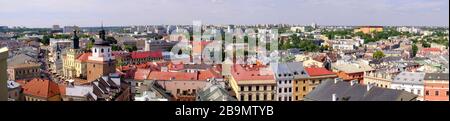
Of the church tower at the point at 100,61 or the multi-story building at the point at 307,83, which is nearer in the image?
the multi-story building at the point at 307,83

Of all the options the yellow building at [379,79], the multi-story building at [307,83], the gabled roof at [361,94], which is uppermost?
the gabled roof at [361,94]

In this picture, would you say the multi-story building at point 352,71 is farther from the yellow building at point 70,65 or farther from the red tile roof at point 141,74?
the yellow building at point 70,65

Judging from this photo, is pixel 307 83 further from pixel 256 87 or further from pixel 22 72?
pixel 22 72

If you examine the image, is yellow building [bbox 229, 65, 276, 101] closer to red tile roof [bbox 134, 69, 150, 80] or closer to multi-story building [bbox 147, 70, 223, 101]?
multi-story building [bbox 147, 70, 223, 101]

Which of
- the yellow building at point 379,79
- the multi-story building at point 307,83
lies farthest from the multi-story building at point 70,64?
the yellow building at point 379,79

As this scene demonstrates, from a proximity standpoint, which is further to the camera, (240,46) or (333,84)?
(240,46)
